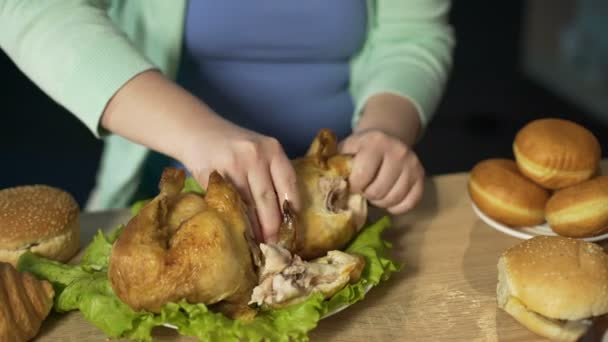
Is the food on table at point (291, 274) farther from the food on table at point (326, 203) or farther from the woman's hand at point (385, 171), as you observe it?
the woman's hand at point (385, 171)

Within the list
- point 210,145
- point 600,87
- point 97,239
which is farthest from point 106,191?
point 600,87

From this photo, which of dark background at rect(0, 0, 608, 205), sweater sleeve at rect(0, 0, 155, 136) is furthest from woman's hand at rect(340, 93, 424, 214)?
dark background at rect(0, 0, 608, 205)

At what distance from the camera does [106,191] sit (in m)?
1.31

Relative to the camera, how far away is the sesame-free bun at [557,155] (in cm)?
97

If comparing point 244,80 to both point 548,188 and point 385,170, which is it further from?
point 548,188

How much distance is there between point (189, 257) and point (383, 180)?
1.13 ft

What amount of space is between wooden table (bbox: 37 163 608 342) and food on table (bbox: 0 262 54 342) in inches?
1.2

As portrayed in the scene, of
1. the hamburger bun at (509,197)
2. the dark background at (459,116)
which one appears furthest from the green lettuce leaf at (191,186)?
the dark background at (459,116)

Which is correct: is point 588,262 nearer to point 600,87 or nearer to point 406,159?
point 406,159

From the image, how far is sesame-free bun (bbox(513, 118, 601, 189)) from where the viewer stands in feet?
3.19

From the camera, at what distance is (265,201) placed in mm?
845

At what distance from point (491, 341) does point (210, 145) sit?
0.41m

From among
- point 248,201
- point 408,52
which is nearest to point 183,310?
point 248,201

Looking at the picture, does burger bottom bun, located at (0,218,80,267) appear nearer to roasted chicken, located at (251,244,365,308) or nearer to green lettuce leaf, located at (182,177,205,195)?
green lettuce leaf, located at (182,177,205,195)
